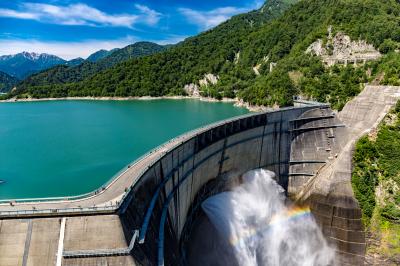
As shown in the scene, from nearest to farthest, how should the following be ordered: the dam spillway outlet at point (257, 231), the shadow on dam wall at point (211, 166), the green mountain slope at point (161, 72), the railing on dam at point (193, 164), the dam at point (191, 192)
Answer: the dam at point (191, 192) < the railing on dam at point (193, 164) < the shadow on dam wall at point (211, 166) < the dam spillway outlet at point (257, 231) < the green mountain slope at point (161, 72)

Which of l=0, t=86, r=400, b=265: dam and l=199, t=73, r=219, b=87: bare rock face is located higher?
l=199, t=73, r=219, b=87: bare rock face

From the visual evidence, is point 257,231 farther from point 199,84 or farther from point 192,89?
point 192,89

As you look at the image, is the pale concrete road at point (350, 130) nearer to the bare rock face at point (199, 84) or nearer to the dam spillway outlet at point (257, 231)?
the dam spillway outlet at point (257, 231)

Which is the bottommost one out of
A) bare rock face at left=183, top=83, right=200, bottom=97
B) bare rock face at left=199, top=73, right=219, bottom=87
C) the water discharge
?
the water discharge

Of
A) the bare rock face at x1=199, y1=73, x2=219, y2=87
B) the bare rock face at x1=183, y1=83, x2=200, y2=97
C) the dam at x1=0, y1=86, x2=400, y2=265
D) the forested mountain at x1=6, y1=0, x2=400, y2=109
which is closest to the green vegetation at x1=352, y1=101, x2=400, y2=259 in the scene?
the dam at x1=0, y1=86, x2=400, y2=265

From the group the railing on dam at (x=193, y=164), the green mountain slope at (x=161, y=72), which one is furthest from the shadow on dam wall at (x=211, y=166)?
the green mountain slope at (x=161, y=72)

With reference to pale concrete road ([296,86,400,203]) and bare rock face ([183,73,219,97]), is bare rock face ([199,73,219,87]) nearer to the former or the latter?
bare rock face ([183,73,219,97])

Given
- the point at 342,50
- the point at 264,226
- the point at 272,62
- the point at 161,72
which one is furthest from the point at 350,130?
the point at 161,72
